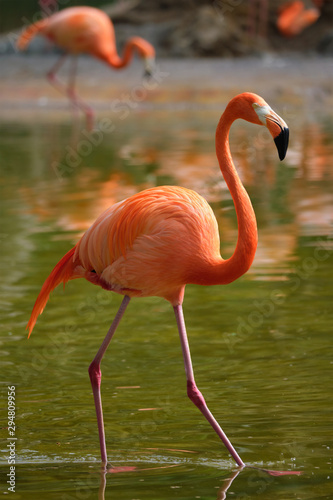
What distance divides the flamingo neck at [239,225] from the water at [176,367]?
0.56 metres

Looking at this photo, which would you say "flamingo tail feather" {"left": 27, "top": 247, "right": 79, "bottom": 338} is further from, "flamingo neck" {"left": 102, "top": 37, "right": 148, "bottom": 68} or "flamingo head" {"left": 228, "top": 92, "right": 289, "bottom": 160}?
"flamingo neck" {"left": 102, "top": 37, "right": 148, "bottom": 68}

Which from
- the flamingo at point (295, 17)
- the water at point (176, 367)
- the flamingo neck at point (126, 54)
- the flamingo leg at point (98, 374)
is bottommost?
the flamingo at point (295, 17)

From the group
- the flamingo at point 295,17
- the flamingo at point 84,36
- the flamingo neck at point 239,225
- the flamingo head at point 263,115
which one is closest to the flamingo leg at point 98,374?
the flamingo neck at point 239,225

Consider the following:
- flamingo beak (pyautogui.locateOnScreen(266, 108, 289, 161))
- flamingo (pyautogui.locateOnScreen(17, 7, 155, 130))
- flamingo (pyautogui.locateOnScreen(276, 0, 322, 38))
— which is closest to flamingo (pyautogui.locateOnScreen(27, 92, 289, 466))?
flamingo beak (pyautogui.locateOnScreen(266, 108, 289, 161))

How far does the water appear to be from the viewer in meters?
3.10

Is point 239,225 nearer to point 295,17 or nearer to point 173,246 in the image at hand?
point 173,246

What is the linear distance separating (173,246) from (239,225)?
24 centimetres

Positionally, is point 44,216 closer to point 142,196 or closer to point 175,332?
point 175,332

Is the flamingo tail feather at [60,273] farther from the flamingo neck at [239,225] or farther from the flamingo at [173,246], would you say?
the flamingo neck at [239,225]

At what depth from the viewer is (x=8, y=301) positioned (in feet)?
17.4

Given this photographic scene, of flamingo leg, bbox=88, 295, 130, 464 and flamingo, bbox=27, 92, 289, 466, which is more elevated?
flamingo, bbox=27, 92, 289, 466

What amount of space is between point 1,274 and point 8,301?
656mm

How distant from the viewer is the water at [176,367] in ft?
10.2

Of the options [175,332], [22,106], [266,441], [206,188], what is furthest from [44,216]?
[22,106]
